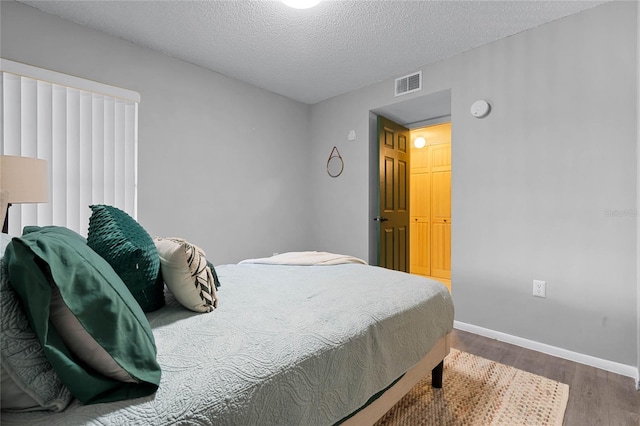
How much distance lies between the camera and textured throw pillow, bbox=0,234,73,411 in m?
0.64

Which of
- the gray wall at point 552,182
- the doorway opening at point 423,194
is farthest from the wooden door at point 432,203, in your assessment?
the gray wall at point 552,182

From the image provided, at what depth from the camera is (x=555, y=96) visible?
241 cm

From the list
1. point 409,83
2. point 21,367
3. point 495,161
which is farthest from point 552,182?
point 21,367

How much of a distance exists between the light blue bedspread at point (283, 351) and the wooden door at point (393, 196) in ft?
6.68

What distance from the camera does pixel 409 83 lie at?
10.8ft

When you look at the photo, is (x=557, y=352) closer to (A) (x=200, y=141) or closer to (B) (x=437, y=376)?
(B) (x=437, y=376)

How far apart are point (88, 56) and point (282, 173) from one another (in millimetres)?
2177

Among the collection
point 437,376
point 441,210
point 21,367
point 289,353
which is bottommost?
point 437,376

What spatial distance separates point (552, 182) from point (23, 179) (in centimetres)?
358

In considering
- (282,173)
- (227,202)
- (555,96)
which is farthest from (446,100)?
(227,202)

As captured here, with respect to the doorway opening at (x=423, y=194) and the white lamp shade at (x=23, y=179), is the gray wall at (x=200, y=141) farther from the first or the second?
the doorway opening at (x=423, y=194)

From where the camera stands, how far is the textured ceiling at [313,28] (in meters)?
2.26

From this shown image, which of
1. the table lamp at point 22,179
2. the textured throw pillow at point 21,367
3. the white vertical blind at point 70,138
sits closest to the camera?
the textured throw pillow at point 21,367

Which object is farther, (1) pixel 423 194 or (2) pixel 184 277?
(1) pixel 423 194
